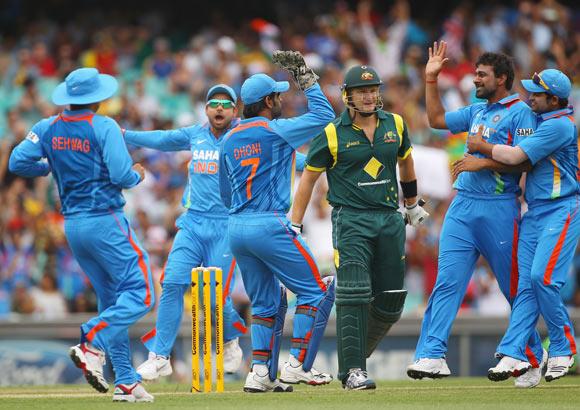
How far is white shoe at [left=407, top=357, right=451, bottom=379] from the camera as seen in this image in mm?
10805

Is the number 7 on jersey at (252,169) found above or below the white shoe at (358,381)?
above

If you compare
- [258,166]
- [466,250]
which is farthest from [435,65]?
[258,166]

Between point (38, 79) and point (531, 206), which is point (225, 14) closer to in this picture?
point (38, 79)

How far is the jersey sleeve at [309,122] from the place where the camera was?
424 inches

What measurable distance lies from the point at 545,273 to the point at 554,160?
3.12 ft

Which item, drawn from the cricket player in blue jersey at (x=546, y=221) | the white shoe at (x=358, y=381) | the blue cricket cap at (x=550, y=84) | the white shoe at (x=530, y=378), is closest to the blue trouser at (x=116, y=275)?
the white shoe at (x=358, y=381)

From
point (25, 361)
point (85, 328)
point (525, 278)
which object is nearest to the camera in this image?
point (85, 328)

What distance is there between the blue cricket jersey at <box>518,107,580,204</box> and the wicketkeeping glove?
90 cm

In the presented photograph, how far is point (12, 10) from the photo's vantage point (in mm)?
24547

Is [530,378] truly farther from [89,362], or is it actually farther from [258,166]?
[89,362]

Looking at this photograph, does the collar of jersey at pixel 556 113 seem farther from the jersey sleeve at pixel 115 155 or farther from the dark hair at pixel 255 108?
the jersey sleeve at pixel 115 155

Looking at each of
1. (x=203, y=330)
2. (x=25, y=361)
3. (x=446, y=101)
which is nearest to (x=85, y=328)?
(x=203, y=330)

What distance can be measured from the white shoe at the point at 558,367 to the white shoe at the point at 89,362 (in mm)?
3630

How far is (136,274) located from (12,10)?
15089 millimetres
